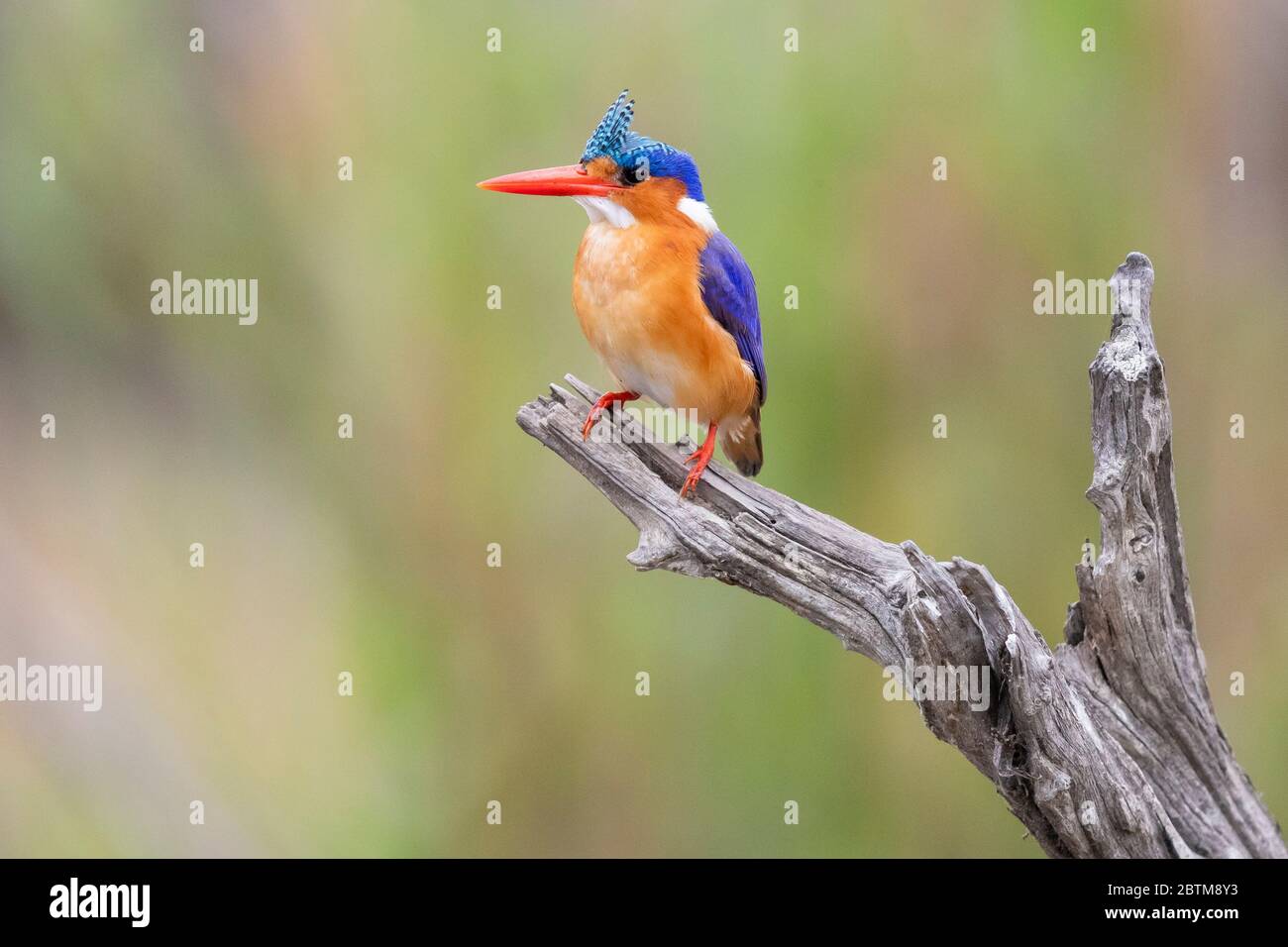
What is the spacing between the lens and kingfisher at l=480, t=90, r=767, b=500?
2.18 meters

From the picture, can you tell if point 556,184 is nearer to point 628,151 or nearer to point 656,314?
point 628,151

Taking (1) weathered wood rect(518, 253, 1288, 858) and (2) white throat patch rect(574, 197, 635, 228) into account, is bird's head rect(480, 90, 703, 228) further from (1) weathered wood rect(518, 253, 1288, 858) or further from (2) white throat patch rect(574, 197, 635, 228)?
(1) weathered wood rect(518, 253, 1288, 858)

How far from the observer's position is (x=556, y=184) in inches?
85.9

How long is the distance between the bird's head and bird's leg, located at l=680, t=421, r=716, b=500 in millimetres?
467

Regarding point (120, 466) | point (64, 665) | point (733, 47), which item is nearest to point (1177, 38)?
point (733, 47)

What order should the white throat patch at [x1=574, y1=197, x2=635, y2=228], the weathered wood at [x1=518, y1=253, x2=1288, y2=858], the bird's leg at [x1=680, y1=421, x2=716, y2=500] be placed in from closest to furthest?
1. the weathered wood at [x1=518, y1=253, x2=1288, y2=858]
2. the bird's leg at [x1=680, y1=421, x2=716, y2=500]
3. the white throat patch at [x1=574, y1=197, x2=635, y2=228]

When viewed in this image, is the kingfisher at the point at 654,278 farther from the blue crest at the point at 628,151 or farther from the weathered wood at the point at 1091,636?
the weathered wood at the point at 1091,636

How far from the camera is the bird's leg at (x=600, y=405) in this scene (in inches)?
84.4

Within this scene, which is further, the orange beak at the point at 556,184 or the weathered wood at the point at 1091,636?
the orange beak at the point at 556,184

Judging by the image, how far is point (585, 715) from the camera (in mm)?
3393

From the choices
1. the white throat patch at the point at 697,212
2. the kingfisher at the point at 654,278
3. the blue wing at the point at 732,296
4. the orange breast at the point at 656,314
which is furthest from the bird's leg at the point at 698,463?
the white throat patch at the point at 697,212

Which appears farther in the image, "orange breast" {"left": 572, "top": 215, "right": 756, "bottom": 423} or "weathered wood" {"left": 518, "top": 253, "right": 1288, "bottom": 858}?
"orange breast" {"left": 572, "top": 215, "right": 756, "bottom": 423}

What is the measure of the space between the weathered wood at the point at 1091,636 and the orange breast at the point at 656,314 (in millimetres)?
307

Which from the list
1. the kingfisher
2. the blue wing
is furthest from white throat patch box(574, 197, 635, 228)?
the blue wing
